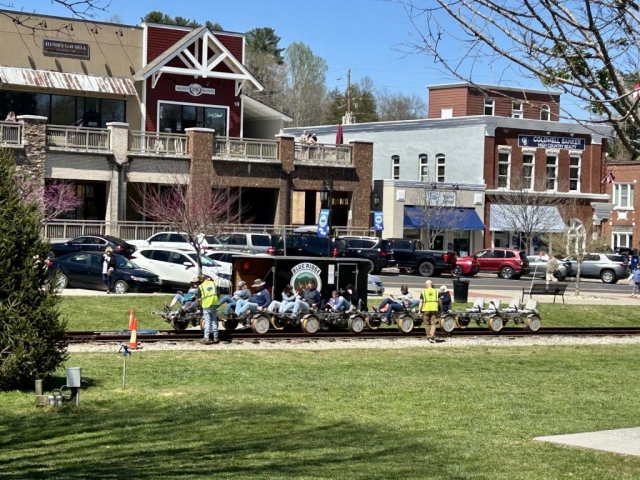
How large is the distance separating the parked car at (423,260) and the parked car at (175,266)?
15564 mm

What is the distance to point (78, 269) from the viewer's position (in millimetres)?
33344

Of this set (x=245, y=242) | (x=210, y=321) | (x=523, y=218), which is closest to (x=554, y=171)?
(x=523, y=218)

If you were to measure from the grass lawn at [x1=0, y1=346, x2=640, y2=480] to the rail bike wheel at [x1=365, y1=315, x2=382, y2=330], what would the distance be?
4.37 meters

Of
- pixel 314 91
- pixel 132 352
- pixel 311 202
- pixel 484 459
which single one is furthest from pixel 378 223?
pixel 314 91

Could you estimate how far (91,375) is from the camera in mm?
18297

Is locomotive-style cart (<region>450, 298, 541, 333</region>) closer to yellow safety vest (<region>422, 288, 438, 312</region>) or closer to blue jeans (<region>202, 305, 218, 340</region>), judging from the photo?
yellow safety vest (<region>422, 288, 438, 312</region>)

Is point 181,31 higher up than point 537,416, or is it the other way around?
point 181,31

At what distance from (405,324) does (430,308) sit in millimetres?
1348

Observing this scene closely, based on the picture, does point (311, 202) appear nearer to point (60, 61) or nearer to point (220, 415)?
point (60, 61)

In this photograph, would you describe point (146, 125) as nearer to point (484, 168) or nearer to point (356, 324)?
point (484, 168)

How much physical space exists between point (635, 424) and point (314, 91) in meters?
96.7


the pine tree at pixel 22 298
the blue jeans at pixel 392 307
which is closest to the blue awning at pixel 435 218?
the blue jeans at pixel 392 307

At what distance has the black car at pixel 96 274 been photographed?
33.1m

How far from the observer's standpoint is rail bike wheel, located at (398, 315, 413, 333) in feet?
89.3
